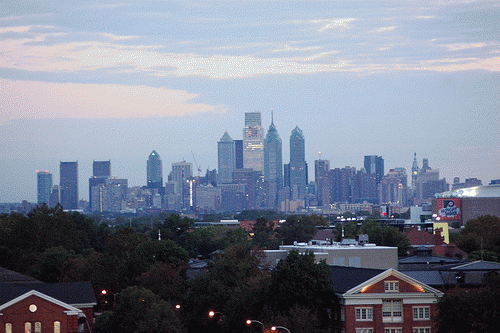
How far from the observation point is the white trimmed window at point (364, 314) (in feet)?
290

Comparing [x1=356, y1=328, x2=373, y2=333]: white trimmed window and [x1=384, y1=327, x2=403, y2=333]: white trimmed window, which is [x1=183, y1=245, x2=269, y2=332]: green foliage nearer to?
[x1=356, y1=328, x2=373, y2=333]: white trimmed window

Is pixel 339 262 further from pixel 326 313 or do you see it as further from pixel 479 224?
pixel 479 224

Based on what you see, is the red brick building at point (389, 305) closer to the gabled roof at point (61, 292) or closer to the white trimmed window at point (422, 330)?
the white trimmed window at point (422, 330)

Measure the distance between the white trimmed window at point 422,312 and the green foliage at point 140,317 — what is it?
68.7 feet

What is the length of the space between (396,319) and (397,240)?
8530cm

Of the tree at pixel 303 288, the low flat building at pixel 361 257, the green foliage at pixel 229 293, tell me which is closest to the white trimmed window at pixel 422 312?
the tree at pixel 303 288

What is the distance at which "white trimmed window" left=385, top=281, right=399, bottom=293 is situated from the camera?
89438 mm

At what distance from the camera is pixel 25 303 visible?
89125 millimetres

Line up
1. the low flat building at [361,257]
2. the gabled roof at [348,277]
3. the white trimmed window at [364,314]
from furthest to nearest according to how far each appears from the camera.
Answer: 1. the low flat building at [361,257]
2. the gabled roof at [348,277]
3. the white trimmed window at [364,314]

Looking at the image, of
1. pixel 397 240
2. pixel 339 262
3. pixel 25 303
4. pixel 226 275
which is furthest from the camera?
pixel 397 240

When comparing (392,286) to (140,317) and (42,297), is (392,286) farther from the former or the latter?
(42,297)

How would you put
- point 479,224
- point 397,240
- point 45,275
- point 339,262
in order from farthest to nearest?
point 479,224, point 397,240, point 45,275, point 339,262

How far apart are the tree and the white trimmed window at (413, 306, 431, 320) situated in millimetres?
7192

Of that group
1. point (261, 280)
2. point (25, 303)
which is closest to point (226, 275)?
point (261, 280)
